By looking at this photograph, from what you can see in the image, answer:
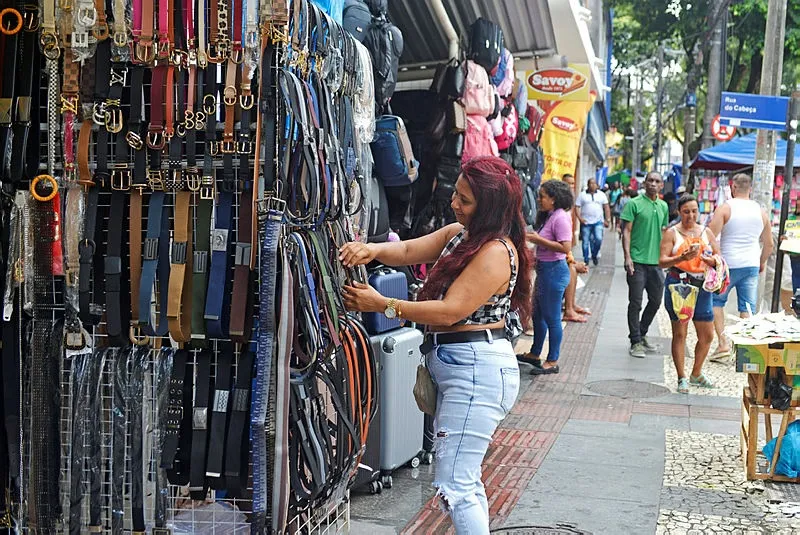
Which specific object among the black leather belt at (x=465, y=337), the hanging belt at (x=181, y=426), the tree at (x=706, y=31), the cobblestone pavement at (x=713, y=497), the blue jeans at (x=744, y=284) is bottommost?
the cobblestone pavement at (x=713, y=497)

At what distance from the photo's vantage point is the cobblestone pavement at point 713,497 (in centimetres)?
498

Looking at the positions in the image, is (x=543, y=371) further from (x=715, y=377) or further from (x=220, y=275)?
(x=220, y=275)

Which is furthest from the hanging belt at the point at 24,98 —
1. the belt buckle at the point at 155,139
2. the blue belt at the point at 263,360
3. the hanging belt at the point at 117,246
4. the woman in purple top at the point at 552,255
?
the woman in purple top at the point at 552,255

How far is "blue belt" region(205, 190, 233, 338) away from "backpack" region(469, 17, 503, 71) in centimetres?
431

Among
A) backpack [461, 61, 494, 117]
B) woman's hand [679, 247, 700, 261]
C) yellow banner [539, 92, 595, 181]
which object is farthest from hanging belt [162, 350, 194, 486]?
yellow banner [539, 92, 595, 181]

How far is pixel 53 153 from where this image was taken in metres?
3.71

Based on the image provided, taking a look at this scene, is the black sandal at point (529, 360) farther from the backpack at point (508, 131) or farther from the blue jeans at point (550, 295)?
the backpack at point (508, 131)

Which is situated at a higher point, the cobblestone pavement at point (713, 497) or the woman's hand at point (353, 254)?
the woman's hand at point (353, 254)

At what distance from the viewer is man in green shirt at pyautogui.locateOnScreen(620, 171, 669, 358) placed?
9734 millimetres

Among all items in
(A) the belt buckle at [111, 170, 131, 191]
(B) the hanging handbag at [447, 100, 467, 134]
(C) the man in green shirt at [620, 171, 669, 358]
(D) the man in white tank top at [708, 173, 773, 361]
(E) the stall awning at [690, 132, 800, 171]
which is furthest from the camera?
(E) the stall awning at [690, 132, 800, 171]

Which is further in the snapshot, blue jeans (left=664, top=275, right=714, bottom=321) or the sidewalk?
blue jeans (left=664, top=275, right=714, bottom=321)

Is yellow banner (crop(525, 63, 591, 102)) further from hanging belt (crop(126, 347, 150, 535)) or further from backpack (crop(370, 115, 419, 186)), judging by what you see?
hanging belt (crop(126, 347, 150, 535))

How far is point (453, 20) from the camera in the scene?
8.34 meters

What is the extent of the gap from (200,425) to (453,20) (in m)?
5.68
